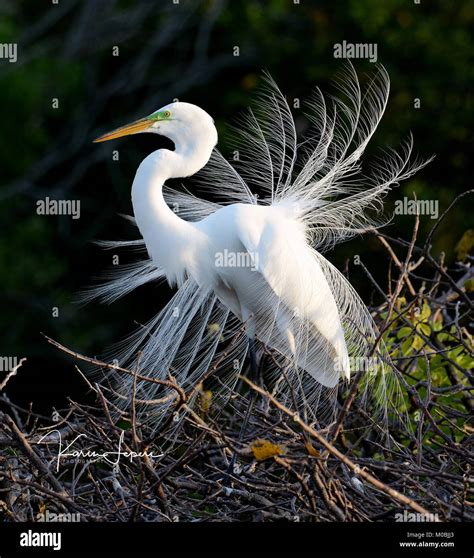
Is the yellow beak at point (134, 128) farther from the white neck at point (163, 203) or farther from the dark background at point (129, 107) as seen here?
the dark background at point (129, 107)

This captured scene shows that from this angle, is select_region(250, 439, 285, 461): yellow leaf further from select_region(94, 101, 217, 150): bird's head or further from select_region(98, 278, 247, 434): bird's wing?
select_region(94, 101, 217, 150): bird's head

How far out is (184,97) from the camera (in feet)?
24.3

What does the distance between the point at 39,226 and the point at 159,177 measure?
341 centimetres

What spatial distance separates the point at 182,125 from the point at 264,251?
431 millimetres

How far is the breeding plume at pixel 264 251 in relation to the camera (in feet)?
11.0

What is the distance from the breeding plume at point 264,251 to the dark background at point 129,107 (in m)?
2.02

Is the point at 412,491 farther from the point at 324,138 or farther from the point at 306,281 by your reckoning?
the point at 324,138

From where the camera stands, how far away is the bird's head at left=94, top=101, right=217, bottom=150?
3.29m

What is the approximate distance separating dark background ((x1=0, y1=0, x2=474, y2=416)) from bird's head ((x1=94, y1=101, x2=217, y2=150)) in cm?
243

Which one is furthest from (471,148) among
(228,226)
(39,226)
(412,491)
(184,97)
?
(412,491)
